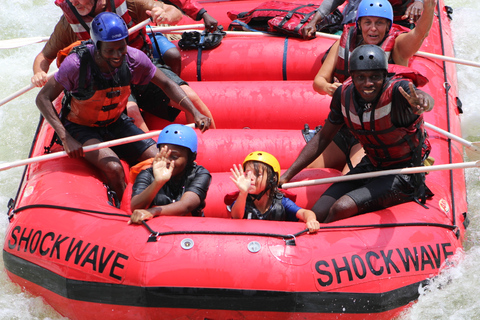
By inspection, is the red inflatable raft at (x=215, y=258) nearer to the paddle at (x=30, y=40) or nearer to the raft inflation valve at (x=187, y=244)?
the raft inflation valve at (x=187, y=244)

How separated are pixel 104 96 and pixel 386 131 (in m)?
1.77

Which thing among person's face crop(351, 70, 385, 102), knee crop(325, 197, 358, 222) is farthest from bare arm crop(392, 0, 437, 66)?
knee crop(325, 197, 358, 222)

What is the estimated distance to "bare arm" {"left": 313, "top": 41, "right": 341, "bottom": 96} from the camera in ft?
14.3

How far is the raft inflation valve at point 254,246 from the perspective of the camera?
11.0 ft

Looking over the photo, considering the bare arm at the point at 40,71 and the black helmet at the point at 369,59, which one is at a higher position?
the black helmet at the point at 369,59

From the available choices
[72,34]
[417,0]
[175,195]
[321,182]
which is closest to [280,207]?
[321,182]

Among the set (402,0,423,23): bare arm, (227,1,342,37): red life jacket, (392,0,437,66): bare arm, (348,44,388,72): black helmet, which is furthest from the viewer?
(227,1,342,37): red life jacket

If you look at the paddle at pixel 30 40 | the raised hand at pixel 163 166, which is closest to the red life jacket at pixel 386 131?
the raised hand at pixel 163 166

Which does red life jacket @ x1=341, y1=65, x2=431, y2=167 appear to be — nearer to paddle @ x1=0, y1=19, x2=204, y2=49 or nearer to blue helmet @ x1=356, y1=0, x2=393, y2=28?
blue helmet @ x1=356, y1=0, x2=393, y2=28

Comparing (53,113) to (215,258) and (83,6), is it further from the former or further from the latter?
(215,258)

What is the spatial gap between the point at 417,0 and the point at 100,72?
281cm

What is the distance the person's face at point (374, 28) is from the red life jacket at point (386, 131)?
56 centimetres

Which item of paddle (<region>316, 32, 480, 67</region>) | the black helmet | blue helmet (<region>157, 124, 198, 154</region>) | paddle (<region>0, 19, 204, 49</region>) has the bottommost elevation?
blue helmet (<region>157, 124, 198, 154</region>)

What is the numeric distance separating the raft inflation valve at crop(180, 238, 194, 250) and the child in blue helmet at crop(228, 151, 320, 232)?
0.39 m
